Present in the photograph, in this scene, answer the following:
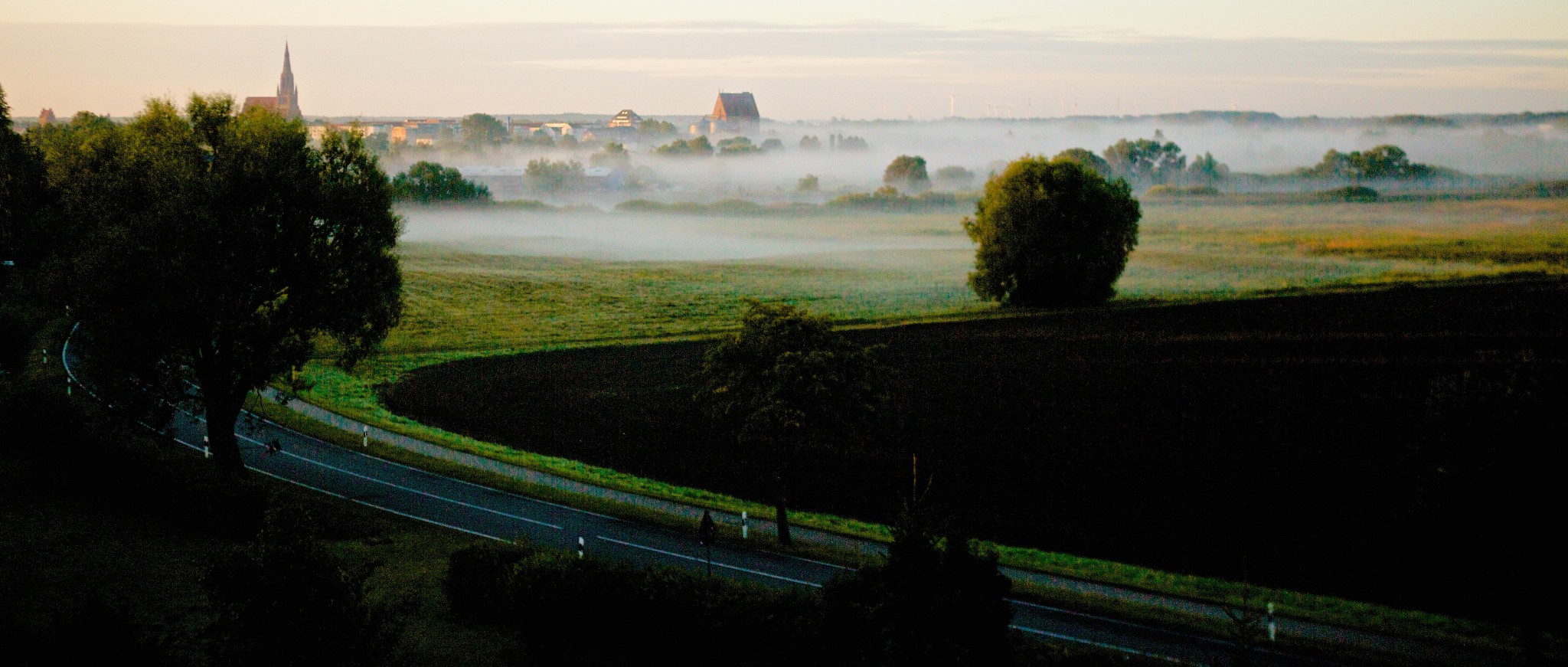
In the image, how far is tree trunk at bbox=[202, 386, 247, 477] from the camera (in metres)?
28.8

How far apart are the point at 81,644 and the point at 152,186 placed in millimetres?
20128

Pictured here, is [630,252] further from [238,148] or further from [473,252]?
[238,148]

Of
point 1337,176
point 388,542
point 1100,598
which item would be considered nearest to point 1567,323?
point 1100,598

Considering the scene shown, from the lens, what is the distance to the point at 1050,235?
236ft

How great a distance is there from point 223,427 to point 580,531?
10.6 meters

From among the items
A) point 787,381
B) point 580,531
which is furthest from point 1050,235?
point 580,531

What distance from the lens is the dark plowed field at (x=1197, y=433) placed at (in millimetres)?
20578

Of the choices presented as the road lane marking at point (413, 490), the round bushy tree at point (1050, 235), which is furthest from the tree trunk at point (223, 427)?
the round bushy tree at point (1050, 235)

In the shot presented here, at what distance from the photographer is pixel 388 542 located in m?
24.0

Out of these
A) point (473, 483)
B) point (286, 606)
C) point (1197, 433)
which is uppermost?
point (286, 606)

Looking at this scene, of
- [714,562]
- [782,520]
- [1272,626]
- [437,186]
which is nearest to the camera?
[1272,626]

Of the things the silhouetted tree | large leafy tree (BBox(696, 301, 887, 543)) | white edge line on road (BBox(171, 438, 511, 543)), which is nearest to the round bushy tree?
large leafy tree (BBox(696, 301, 887, 543))

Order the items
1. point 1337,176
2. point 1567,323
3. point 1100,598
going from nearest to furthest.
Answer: point 1100,598
point 1567,323
point 1337,176

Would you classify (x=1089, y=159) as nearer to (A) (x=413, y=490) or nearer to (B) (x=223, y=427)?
(A) (x=413, y=490)
